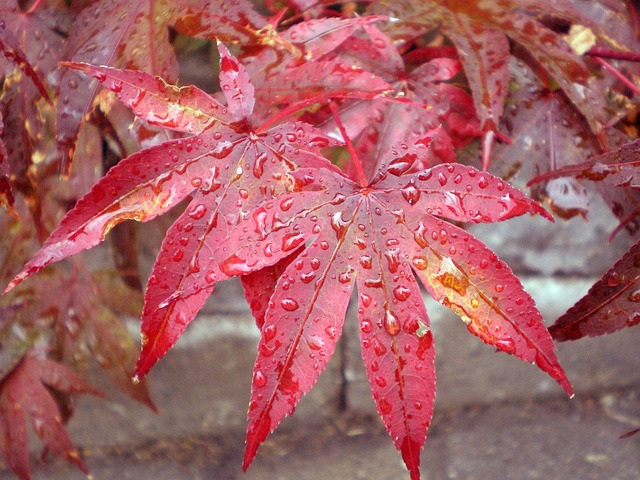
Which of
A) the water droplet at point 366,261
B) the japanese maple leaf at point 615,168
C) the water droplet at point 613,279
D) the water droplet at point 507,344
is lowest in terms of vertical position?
the water droplet at point 613,279

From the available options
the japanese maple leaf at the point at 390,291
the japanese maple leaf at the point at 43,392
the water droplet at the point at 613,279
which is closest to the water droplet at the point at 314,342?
the japanese maple leaf at the point at 390,291

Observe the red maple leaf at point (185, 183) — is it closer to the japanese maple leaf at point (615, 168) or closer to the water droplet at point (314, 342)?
the water droplet at point (314, 342)

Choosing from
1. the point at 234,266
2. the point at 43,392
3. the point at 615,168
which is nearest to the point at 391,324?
the point at 234,266

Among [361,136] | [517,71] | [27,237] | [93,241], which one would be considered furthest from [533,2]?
[27,237]

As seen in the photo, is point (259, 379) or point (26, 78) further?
point (26, 78)

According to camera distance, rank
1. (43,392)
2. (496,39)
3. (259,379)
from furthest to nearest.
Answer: (43,392) → (496,39) → (259,379)

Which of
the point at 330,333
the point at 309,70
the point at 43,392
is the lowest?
the point at 43,392

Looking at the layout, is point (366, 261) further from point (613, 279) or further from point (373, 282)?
point (613, 279)

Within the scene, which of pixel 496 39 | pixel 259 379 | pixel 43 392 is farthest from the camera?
pixel 43 392
